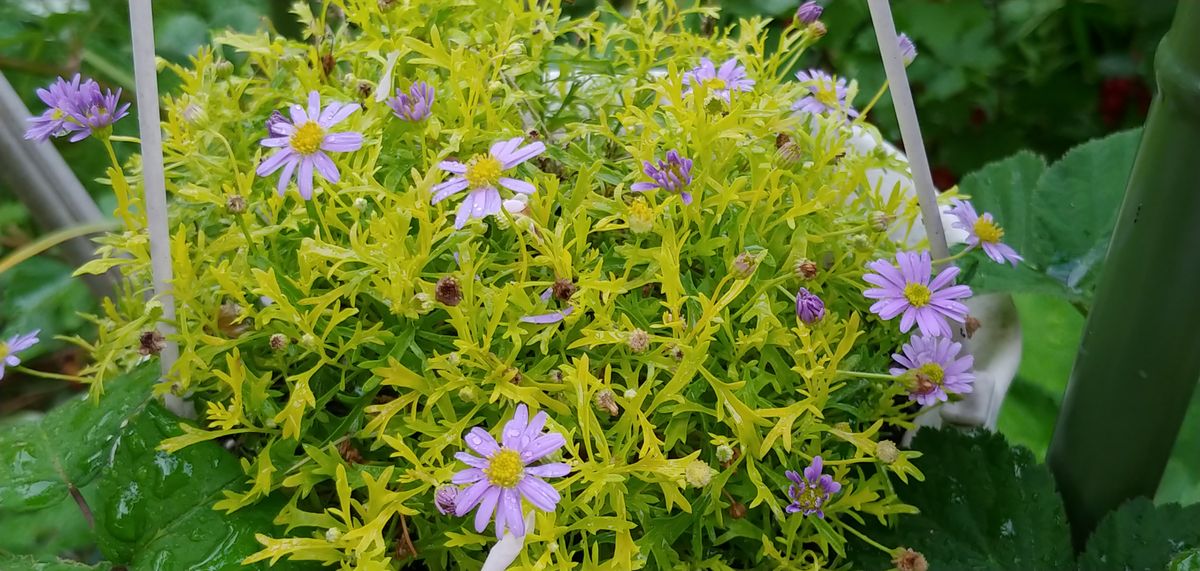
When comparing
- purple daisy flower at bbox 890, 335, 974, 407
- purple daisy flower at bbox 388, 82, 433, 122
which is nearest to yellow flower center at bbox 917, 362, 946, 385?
purple daisy flower at bbox 890, 335, 974, 407

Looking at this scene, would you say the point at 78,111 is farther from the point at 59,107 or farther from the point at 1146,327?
the point at 1146,327

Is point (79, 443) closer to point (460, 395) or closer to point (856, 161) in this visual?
point (460, 395)

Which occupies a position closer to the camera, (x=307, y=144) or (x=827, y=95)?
(x=307, y=144)

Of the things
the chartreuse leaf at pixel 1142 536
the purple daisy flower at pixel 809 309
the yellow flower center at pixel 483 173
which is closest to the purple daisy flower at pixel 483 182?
the yellow flower center at pixel 483 173

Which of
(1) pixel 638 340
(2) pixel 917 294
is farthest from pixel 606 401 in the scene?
(2) pixel 917 294

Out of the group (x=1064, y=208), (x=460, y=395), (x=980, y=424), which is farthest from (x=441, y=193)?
(x=1064, y=208)

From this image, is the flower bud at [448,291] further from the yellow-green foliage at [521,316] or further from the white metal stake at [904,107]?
the white metal stake at [904,107]

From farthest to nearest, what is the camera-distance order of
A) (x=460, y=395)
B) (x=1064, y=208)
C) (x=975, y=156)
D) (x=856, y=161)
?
(x=975, y=156) → (x=1064, y=208) → (x=856, y=161) → (x=460, y=395)
